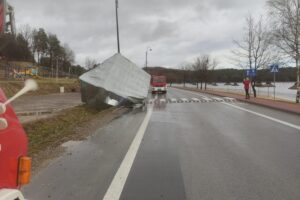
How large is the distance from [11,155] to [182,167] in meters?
4.53

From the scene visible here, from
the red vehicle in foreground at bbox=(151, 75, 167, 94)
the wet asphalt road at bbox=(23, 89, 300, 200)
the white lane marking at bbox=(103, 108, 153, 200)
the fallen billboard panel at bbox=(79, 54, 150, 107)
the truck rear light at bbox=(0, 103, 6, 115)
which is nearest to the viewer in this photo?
the truck rear light at bbox=(0, 103, 6, 115)

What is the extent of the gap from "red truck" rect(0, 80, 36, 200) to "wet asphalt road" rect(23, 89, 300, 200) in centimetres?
237

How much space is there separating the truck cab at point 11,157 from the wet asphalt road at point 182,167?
7.77 ft

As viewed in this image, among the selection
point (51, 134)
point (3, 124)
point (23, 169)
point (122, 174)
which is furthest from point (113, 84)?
point (3, 124)

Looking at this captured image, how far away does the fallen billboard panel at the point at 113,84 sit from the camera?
Result: 18.9 m

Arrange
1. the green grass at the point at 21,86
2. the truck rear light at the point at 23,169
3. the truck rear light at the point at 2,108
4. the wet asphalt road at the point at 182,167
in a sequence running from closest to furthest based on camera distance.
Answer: the truck rear light at the point at 2,108, the truck rear light at the point at 23,169, the wet asphalt road at the point at 182,167, the green grass at the point at 21,86

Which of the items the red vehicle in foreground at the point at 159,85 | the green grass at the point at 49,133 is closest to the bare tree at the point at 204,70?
the red vehicle in foreground at the point at 159,85

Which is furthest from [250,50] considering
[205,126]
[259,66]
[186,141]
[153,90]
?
[186,141]

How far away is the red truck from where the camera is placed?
2.46m

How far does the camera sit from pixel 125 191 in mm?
5254

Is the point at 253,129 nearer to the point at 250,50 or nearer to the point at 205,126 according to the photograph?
the point at 205,126

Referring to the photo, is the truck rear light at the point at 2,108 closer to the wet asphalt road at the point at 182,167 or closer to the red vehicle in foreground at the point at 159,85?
the wet asphalt road at the point at 182,167

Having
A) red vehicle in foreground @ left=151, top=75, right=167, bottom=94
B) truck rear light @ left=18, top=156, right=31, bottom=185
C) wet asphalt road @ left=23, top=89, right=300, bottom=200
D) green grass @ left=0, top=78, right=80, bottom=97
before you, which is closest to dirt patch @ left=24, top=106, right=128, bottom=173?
wet asphalt road @ left=23, top=89, right=300, bottom=200

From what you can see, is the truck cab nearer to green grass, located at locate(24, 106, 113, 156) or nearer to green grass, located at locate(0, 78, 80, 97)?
green grass, located at locate(24, 106, 113, 156)
